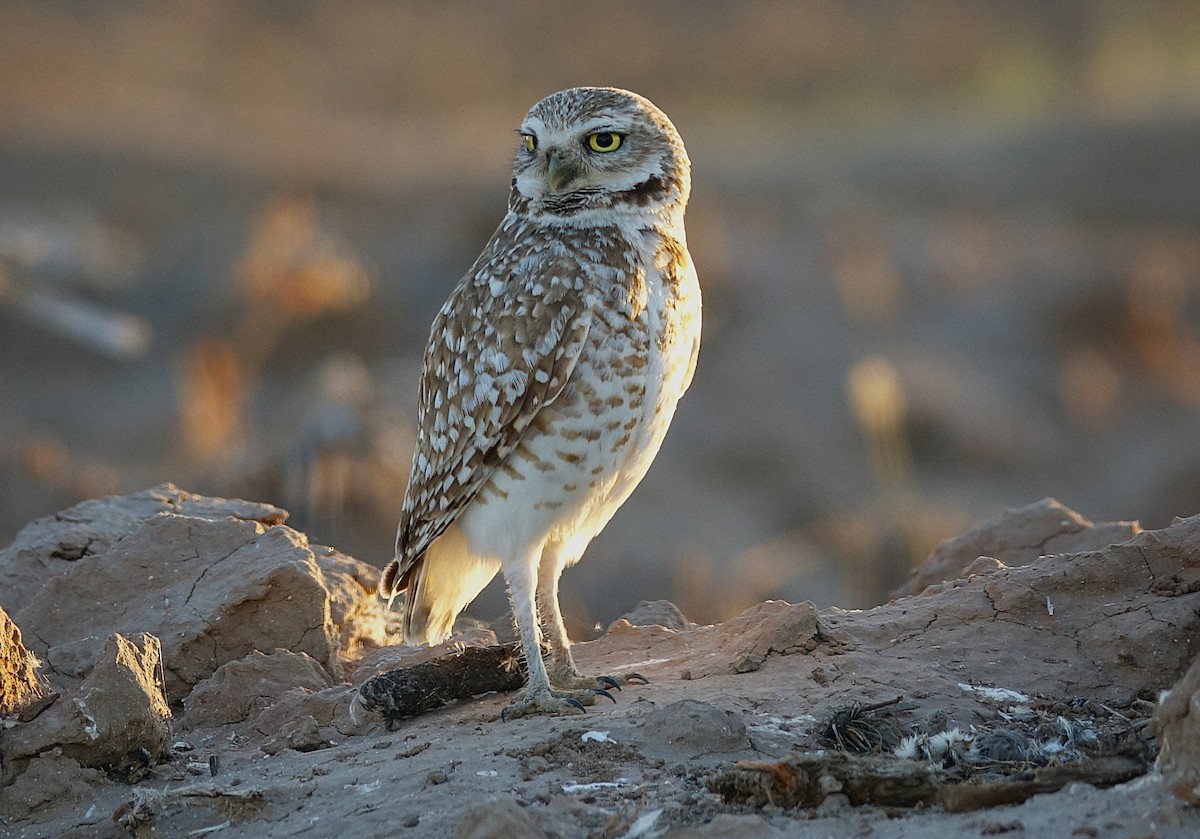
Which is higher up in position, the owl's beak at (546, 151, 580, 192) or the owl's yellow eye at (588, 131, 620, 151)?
the owl's yellow eye at (588, 131, 620, 151)

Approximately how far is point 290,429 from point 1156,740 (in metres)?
9.50

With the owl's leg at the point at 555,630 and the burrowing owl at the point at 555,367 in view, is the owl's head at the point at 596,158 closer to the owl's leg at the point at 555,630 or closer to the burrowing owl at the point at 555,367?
the burrowing owl at the point at 555,367

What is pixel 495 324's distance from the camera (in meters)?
5.20

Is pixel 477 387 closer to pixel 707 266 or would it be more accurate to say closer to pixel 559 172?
pixel 559 172

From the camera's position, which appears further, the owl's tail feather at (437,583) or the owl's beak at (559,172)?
the owl's tail feather at (437,583)

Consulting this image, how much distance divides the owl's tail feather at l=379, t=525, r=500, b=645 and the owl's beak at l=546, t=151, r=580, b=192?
1.21 metres

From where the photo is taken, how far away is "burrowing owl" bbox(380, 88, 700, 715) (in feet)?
16.6

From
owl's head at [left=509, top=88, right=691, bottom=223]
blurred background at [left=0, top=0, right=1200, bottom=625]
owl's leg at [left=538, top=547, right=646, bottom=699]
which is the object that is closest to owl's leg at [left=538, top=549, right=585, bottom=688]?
owl's leg at [left=538, top=547, right=646, bottom=699]

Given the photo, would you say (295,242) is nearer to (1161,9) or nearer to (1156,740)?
(1156,740)

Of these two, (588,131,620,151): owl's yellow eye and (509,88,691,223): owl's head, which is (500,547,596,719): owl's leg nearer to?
(509,88,691,223): owl's head

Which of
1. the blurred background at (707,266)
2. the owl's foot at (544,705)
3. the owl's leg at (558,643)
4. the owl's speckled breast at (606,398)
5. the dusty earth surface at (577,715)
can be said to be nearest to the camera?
the dusty earth surface at (577,715)

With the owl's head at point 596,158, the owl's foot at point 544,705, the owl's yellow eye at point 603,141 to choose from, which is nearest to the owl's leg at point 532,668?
the owl's foot at point 544,705

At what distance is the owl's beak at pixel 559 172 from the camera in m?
5.33

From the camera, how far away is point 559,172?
5328 millimetres
